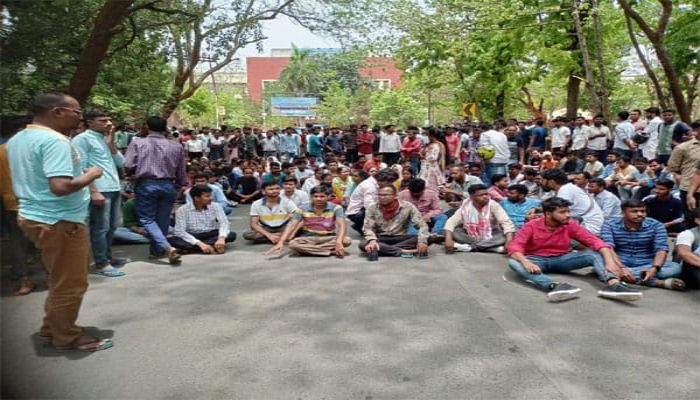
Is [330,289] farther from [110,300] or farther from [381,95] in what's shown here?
[381,95]

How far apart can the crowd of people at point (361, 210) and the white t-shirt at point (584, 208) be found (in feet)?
0.04

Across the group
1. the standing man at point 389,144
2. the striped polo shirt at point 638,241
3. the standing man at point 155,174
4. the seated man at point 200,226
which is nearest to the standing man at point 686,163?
the striped polo shirt at point 638,241

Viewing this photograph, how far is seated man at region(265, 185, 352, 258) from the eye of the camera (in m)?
6.32

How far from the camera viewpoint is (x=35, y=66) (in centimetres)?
730

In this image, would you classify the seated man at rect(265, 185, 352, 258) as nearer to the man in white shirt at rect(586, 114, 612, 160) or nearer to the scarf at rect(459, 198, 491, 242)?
the scarf at rect(459, 198, 491, 242)

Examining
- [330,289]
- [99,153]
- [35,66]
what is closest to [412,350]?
[330,289]

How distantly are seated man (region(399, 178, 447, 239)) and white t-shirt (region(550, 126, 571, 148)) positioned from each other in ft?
18.7

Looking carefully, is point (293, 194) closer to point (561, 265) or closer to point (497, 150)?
point (561, 265)

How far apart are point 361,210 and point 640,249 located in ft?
11.8

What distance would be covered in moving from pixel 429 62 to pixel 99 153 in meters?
19.1

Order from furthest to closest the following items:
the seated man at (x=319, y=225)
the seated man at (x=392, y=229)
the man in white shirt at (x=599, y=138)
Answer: the man in white shirt at (x=599, y=138) < the seated man at (x=319, y=225) < the seated man at (x=392, y=229)

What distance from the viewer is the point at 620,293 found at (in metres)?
4.49

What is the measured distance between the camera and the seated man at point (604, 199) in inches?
279

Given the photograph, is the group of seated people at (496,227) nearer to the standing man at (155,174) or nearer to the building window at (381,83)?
the standing man at (155,174)
